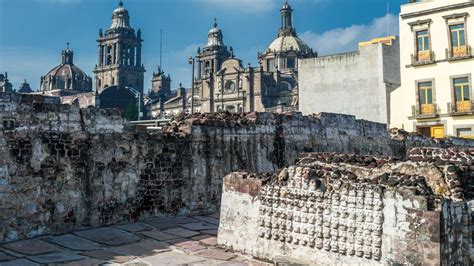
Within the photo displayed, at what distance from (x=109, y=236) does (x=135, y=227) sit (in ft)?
2.43

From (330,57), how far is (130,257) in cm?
2165

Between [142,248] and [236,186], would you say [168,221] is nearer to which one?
[142,248]

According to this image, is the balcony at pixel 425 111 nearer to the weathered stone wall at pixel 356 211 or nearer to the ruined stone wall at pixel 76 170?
the weathered stone wall at pixel 356 211

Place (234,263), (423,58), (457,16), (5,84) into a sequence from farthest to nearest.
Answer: (5,84) < (423,58) < (457,16) < (234,263)

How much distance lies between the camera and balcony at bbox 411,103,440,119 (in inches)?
869

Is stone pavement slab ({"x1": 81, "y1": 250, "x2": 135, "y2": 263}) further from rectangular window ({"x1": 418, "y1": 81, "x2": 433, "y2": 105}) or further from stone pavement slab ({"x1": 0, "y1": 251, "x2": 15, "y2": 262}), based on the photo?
rectangular window ({"x1": 418, "y1": 81, "x2": 433, "y2": 105})

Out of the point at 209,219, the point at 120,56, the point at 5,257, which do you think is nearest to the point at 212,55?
the point at 120,56

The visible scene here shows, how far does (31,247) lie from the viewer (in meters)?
7.44

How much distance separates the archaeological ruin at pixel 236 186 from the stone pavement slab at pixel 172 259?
0.85 metres

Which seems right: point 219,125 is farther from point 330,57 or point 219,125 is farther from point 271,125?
point 330,57

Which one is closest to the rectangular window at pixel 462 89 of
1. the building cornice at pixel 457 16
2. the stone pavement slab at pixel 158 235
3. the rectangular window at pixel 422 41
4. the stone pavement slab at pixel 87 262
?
the rectangular window at pixel 422 41

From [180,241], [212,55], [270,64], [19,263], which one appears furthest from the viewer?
[212,55]

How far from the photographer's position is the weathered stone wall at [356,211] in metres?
5.67

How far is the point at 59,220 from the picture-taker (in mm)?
8383
